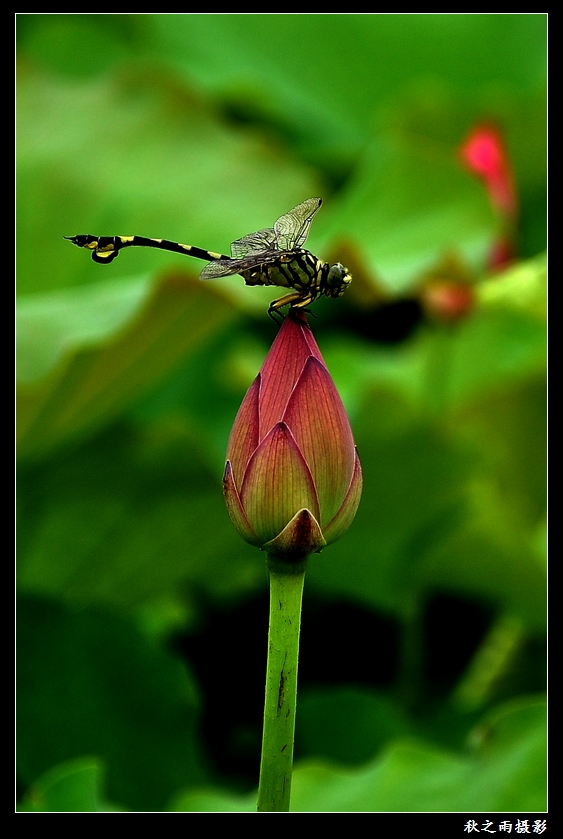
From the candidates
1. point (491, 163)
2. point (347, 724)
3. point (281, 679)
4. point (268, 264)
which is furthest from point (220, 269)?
point (491, 163)

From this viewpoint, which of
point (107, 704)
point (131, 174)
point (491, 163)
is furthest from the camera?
point (131, 174)

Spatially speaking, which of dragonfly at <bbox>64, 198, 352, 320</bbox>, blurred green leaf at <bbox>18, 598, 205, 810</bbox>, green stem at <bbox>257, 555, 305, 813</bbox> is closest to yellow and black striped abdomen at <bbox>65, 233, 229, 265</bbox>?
dragonfly at <bbox>64, 198, 352, 320</bbox>

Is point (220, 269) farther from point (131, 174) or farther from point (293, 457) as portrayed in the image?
point (131, 174)

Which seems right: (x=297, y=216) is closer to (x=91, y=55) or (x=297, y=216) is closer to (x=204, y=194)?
(x=204, y=194)

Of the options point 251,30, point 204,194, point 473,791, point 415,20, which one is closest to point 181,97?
point 204,194

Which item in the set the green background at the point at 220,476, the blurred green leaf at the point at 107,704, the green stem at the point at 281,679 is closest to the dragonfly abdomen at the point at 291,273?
the green stem at the point at 281,679
